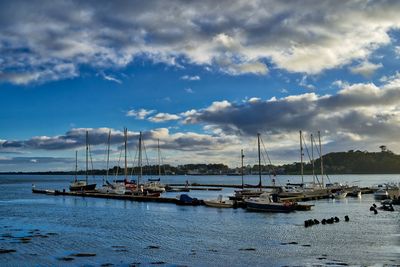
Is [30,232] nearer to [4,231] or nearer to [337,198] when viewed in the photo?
[4,231]

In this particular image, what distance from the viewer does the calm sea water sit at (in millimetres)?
31812

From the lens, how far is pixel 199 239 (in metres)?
41.2

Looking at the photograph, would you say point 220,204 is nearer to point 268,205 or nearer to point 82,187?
point 268,205

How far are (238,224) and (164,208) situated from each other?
23127 mm

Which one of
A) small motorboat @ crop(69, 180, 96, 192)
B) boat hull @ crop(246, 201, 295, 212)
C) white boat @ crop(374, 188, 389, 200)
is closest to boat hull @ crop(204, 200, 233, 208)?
boat hull @ crop(246, 201, 295, 212)

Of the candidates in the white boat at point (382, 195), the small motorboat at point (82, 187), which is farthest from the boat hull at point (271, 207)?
the small motorboat at point (82, 187)

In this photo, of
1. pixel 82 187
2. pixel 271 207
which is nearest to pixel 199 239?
pixel 271 207

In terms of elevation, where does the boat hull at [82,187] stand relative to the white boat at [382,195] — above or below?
above

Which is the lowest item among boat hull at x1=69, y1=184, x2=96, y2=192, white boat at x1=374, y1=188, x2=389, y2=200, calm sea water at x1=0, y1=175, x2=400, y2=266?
calm sea water at x1=0, y1=175, x2=400, y2=266

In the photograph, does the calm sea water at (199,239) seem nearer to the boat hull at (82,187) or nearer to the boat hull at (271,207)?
the boat hull at (271,207)

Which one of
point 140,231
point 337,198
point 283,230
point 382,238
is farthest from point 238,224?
point 337,198

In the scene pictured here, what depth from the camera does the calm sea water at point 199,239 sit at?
31812 mm

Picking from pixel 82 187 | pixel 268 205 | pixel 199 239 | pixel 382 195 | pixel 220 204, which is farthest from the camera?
pixel 82 187

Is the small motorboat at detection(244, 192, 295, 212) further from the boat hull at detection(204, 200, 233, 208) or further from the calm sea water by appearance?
the boat hull at detection(204, 200, 233, 208)
